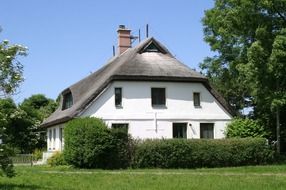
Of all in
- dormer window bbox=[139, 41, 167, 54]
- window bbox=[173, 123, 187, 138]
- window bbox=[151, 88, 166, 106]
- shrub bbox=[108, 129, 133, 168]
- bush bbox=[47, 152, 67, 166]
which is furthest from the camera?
dormer window bbox=[139, 41, 167, 54]

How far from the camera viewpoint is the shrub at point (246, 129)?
1390 inches

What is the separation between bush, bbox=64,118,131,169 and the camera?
30281 mm

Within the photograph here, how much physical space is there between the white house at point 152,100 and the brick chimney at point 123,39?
5064mm

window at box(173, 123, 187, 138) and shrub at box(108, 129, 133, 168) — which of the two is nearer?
shrub at box(108, 129, 133, 168)

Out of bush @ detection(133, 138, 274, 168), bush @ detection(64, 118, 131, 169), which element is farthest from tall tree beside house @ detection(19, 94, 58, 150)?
bush @ detection(133, 138, 274, 168)

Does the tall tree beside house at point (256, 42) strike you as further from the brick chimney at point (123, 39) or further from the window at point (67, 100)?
the window at point (67, 100)

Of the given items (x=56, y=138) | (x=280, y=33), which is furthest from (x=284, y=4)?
(x=56, y=138)

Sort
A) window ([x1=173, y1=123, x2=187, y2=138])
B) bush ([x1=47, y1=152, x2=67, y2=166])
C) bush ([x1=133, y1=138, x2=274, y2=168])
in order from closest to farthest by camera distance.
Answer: bush ([x1=133, y1=138, x2=274, y2=168]) < bush ([x1=47, y1=152, x2=67, y2=166]) < window ([x1=173, y1=123, x2=187, y2=138])

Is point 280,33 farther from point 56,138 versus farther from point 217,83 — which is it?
point 56,138

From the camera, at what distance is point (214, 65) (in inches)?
1578

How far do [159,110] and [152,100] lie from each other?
2.71ft

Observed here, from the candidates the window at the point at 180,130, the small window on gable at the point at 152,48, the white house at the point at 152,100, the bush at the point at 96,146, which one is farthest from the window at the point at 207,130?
the bush at the point at 96,146

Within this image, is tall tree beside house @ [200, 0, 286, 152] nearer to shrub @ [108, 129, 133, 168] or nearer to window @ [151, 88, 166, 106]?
window @ [151, 88, 166, 106]

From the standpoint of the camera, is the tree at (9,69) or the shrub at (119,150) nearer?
the tree at (9,69)
